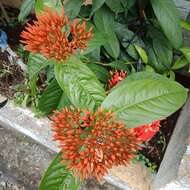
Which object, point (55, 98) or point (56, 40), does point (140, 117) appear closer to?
point (56, 40)

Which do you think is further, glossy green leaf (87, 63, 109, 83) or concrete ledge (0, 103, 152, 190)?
concrete ledge (0, 103, 152, 190)

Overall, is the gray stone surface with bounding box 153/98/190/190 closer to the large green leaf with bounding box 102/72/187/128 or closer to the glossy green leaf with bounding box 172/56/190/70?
the glossy green leaf with bounding box 172/56/190/70

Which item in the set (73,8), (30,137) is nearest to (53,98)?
(73,8)

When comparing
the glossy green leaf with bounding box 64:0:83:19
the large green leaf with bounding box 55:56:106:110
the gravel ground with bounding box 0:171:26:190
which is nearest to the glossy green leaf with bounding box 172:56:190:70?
the glossy green leaf with bounding box 64:0:83:19

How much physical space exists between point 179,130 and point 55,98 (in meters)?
0.43

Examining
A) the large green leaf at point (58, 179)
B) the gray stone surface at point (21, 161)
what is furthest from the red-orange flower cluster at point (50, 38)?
the gray stone surface at point (21, 161)

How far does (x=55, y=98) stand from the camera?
1.05 meters

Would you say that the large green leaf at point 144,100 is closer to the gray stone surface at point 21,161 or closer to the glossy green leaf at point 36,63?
the glossy green leaf at point 36,63

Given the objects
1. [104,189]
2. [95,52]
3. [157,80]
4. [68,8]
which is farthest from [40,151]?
[157,80]

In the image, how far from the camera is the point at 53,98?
105 cm

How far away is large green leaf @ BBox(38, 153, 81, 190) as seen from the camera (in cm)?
77

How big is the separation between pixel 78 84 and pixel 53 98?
326 millimetres

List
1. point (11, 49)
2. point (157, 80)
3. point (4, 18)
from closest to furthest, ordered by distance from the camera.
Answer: point (157, 80)
point (11, 49)
point (4, 18)

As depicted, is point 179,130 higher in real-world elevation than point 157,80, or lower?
lower
